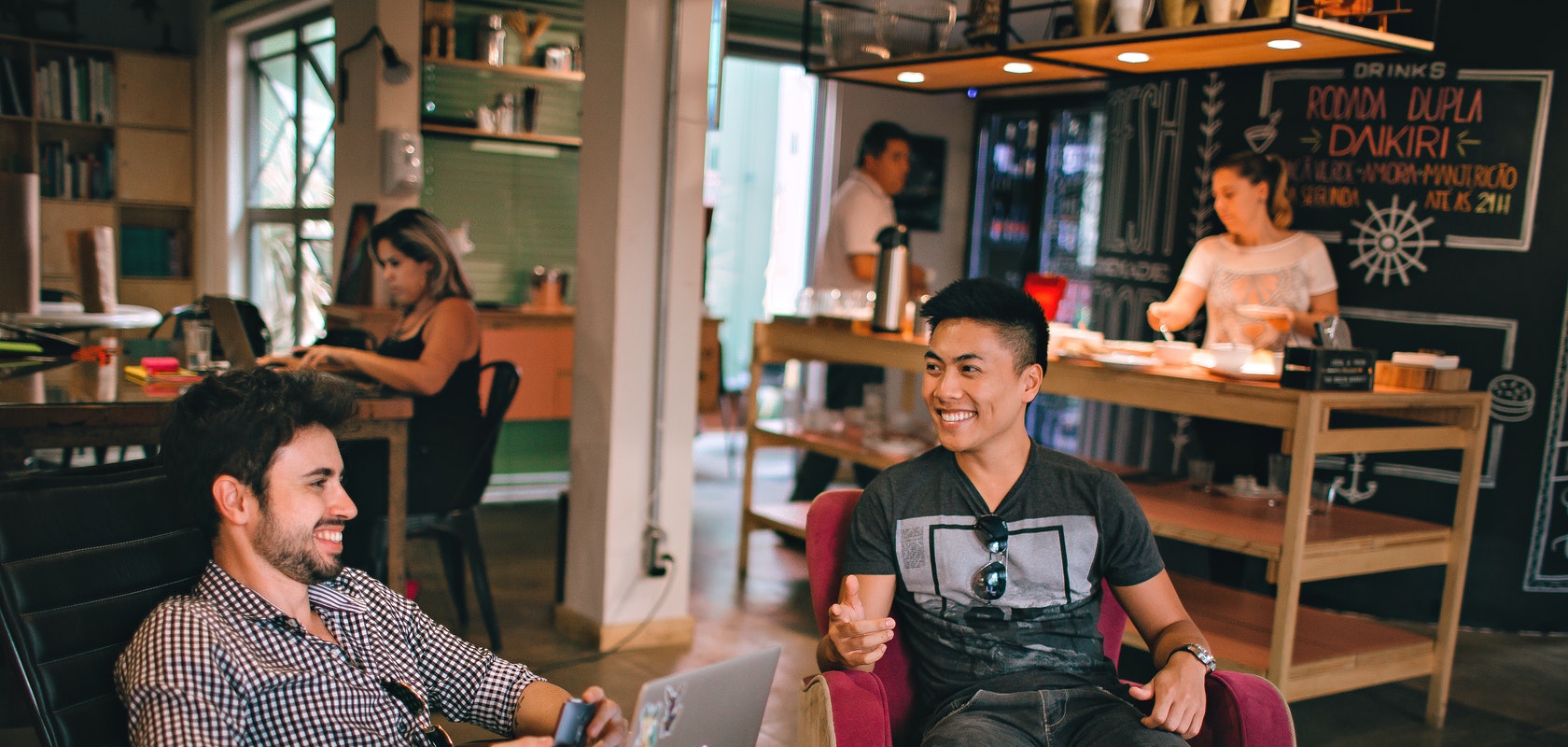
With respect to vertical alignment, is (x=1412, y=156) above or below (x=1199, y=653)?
above

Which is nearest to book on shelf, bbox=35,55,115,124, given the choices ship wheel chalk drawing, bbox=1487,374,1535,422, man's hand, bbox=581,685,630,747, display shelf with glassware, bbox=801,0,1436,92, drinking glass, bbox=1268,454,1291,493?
display shelf with glassware, bbox=801,0,1436,92

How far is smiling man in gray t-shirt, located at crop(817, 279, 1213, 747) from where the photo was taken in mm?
1949

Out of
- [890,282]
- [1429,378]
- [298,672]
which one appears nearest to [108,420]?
[298,672]

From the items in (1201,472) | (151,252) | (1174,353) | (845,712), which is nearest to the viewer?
(845,712)

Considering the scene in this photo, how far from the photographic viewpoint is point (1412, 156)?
4.45 m

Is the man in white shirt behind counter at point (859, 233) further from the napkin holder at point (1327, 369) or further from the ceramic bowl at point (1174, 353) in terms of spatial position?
the napkin holder at point (1327, 369)

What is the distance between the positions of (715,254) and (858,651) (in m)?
6.18

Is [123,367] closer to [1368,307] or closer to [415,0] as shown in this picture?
[415,0]

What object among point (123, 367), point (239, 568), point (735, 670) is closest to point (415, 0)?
point (123, 367)

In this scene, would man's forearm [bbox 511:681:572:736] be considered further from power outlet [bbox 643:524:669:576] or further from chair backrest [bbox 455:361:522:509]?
power outlet [bbox 643:524:669:576]

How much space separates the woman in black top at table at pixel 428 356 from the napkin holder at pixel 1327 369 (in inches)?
88.9

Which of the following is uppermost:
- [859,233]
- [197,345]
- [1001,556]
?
[859,233]

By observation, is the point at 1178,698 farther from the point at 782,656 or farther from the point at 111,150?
the point at 111,150

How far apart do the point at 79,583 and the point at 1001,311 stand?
1481 mm
